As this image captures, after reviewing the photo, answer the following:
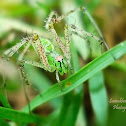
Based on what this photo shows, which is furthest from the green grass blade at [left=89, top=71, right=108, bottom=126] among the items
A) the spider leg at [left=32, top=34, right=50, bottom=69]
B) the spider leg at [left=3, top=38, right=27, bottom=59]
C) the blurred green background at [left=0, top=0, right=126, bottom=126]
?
the spider leg at [left=3, top=38, right=27, bottom=59]

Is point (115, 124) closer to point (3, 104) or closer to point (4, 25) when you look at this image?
point (3, 104)

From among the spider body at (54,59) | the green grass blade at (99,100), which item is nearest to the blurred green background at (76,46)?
the green grass blade at (99,100)

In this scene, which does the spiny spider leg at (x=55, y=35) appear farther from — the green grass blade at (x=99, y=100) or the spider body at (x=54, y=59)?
the green grass blade at (x=99, y=100)

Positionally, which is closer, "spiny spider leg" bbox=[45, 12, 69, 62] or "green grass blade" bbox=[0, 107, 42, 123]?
"green grass blade" bbox=[0, 107, 42, 123]

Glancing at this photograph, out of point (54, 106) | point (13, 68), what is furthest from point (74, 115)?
point (13, 68)

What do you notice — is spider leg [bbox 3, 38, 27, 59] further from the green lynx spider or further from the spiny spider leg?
the spiny spider leg

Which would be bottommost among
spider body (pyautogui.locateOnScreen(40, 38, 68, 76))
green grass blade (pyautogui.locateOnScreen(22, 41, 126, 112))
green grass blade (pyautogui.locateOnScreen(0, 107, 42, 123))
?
green grass blade (pyautogui.locateOnScreen(0, 107, 42, 123))

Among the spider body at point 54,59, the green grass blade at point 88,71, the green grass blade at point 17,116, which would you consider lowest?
the green grass blade at point 17,116
